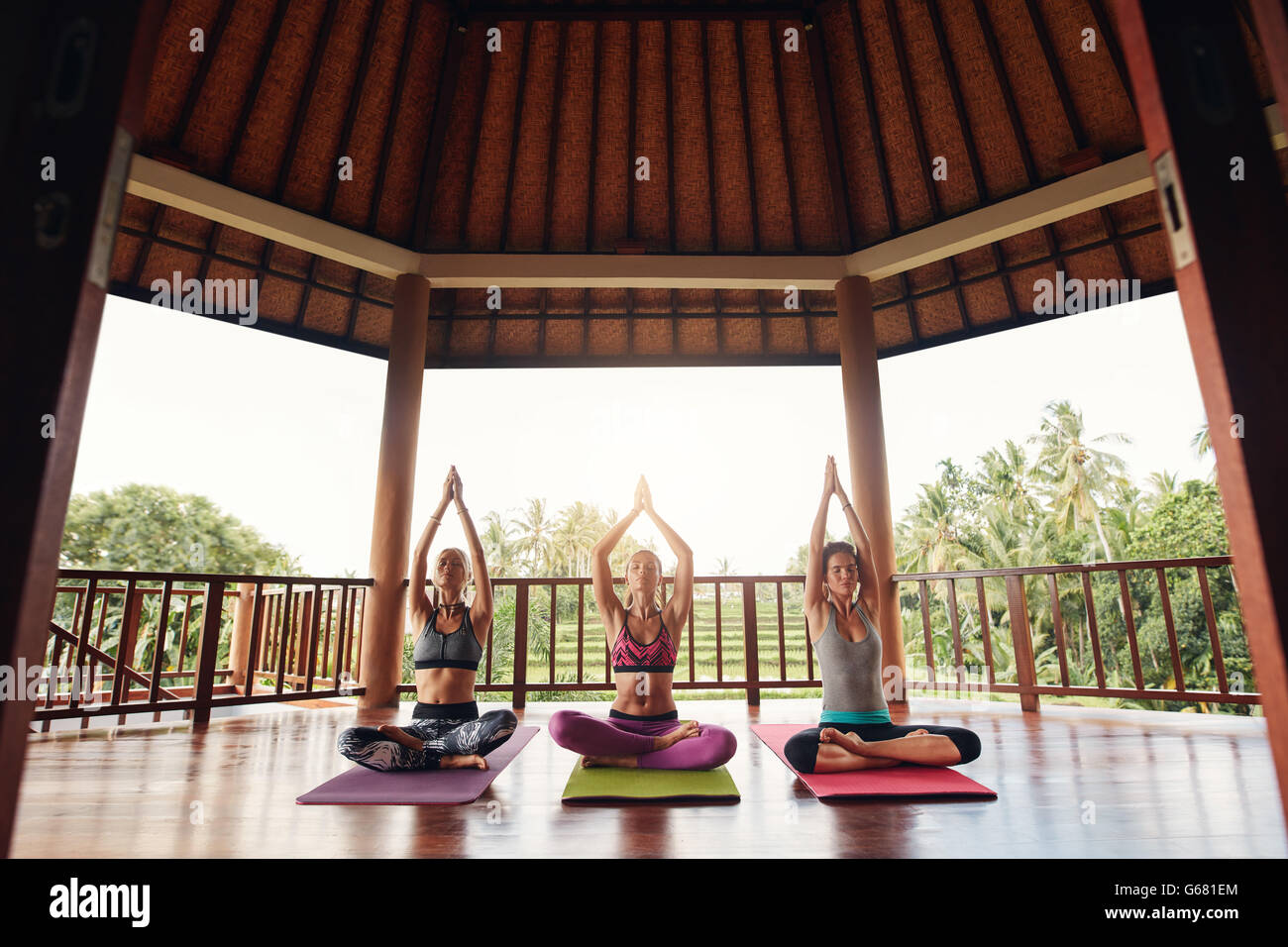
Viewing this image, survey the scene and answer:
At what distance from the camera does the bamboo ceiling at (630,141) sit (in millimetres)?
5121

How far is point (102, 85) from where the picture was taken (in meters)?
0.92

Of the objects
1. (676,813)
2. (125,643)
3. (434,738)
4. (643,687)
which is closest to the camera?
(676,813)

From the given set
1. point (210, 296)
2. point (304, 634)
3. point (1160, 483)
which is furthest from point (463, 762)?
point (1160, 483)

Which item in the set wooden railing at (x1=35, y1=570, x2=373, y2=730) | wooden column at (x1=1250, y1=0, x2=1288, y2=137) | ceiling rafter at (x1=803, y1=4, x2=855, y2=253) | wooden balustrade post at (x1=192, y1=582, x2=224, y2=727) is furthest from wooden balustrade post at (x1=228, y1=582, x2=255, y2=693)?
wooden column at (x1=1250, y1=0, x2=1288, y2=137)

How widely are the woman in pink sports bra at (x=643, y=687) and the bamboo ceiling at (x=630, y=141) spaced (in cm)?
414

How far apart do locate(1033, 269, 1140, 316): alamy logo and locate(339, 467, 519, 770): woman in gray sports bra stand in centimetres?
592

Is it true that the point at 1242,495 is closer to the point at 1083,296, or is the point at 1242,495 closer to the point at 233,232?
the point at 1083,296

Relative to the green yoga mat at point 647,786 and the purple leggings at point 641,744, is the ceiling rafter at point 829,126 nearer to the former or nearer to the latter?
the purple leggings at point 641,744

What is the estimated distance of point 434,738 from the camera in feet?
9.29

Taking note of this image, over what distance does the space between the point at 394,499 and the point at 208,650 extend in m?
1.71

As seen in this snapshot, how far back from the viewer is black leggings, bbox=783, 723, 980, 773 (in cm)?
255

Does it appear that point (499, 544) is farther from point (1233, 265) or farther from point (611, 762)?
point (1233, 265)
